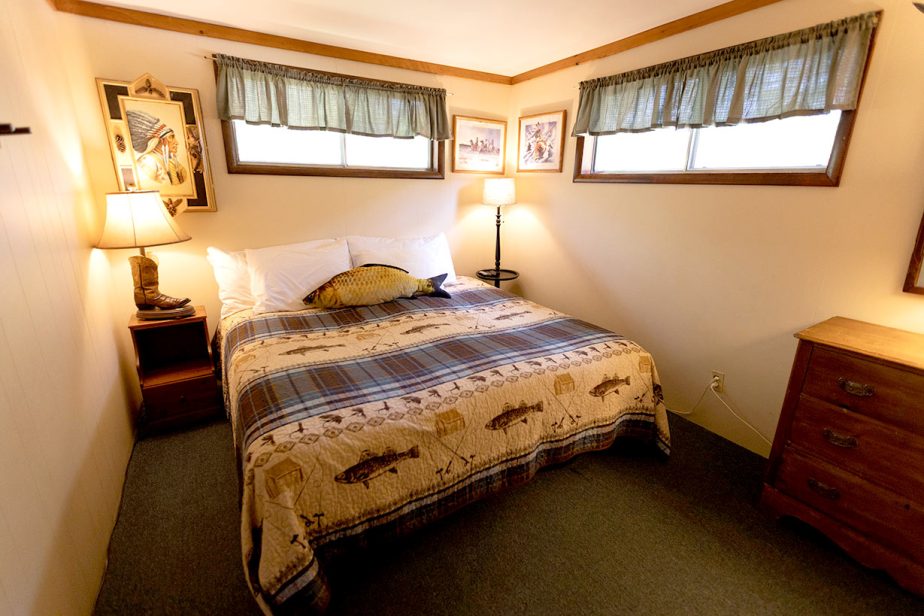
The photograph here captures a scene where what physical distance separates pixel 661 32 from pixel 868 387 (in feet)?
6.81

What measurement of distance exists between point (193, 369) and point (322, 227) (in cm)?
122

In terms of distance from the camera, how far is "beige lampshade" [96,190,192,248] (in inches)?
80.2

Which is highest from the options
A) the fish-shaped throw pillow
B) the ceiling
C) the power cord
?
the ceiling

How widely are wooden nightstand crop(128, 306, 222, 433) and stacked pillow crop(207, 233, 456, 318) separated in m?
0.24

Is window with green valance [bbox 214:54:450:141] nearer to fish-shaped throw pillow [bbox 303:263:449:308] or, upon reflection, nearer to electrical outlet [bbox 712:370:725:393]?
fish-shaped throw pillow [bbox 303:263:449:308]

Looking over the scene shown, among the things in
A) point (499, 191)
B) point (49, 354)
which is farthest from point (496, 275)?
point (49, 354)

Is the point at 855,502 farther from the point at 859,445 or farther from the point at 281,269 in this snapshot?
the point at 281,269

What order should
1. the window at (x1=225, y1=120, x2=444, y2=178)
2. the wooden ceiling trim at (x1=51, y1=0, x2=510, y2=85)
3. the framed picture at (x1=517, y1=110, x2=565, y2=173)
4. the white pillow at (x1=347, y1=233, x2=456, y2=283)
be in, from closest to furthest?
1. the wooden ceiling trim at (x1=51, y1=0, x2=510, y2=85)
2. the window at (x1=225, y1=120, x2=444, y2=178)
3. the white pillow at (x1=347, y1=233, x2=456, y2=283)
4. the framed picture at (x1=517, y1=110, x2=565, y2=173)

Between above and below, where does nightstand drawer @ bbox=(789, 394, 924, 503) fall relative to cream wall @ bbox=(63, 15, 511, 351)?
below

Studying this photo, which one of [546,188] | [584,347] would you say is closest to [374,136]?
[546,188]

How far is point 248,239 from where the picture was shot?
107 inches

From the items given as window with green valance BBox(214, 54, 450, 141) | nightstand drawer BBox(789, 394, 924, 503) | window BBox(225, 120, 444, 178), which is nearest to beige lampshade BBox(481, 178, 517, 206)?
window BBox(225, 120, 444, 178)

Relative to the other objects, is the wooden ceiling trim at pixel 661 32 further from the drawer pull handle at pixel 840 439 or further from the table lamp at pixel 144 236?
the table lamp at pixel 144 236

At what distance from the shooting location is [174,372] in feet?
7.77
